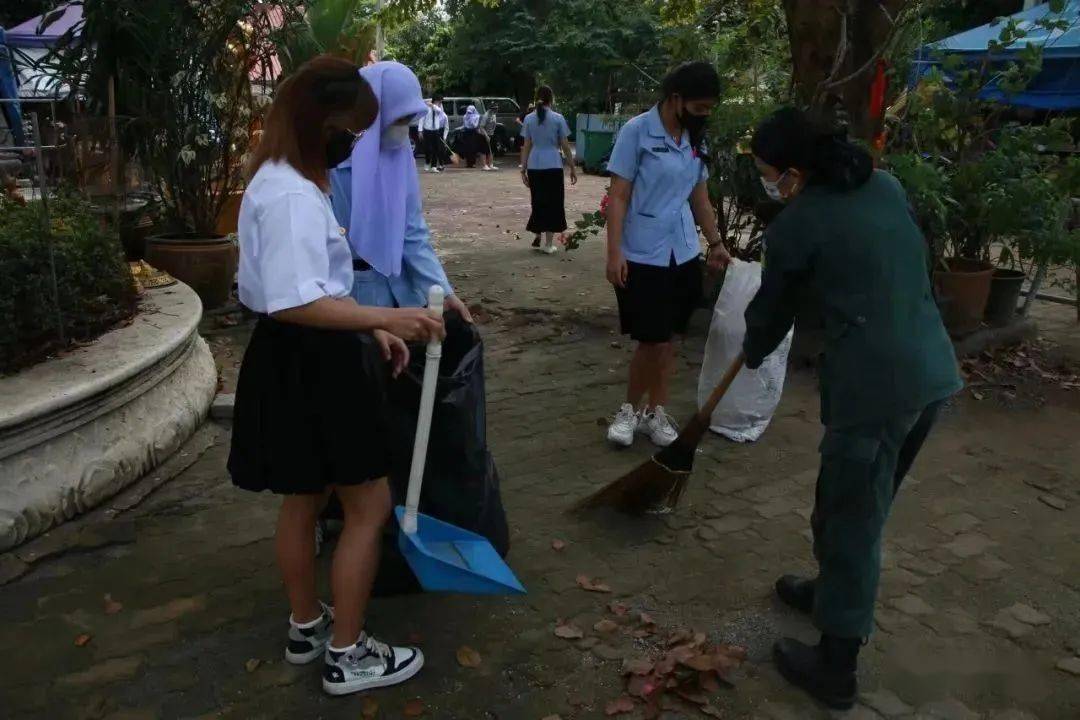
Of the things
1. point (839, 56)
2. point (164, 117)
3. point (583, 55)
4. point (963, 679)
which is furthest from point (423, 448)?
point (583, 55)

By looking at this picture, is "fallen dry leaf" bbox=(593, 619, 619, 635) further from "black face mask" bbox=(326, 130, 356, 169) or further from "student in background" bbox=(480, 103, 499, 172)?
"student in background" bbox=(480, 103, 499, 172)

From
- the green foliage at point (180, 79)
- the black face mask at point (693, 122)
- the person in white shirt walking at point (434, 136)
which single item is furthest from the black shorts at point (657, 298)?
the person in white shirt walking at point (434, 136)

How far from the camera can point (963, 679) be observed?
2666 millimetres

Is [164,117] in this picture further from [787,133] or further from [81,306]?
[787,133]

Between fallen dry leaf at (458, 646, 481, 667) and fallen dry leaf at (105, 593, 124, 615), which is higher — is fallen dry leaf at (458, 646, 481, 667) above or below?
above

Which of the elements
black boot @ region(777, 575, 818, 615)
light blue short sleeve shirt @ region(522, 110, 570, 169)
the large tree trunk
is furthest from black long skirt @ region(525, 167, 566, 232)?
black boot @ region(777, 575, 818, 615)

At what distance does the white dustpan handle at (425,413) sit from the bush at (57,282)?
2174 mm

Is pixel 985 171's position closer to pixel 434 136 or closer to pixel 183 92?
pixel 183 92

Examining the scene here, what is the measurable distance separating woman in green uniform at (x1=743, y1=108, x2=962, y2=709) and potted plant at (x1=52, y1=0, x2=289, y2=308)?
200 inches

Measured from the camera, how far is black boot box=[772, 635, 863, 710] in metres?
2.49

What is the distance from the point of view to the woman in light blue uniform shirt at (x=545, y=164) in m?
9.18

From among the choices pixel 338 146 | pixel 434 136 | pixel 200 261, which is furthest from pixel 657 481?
pixel 434 136

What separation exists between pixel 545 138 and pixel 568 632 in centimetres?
705

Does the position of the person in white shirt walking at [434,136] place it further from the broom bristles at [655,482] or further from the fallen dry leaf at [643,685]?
the fallen dry leaf at [643,685]
